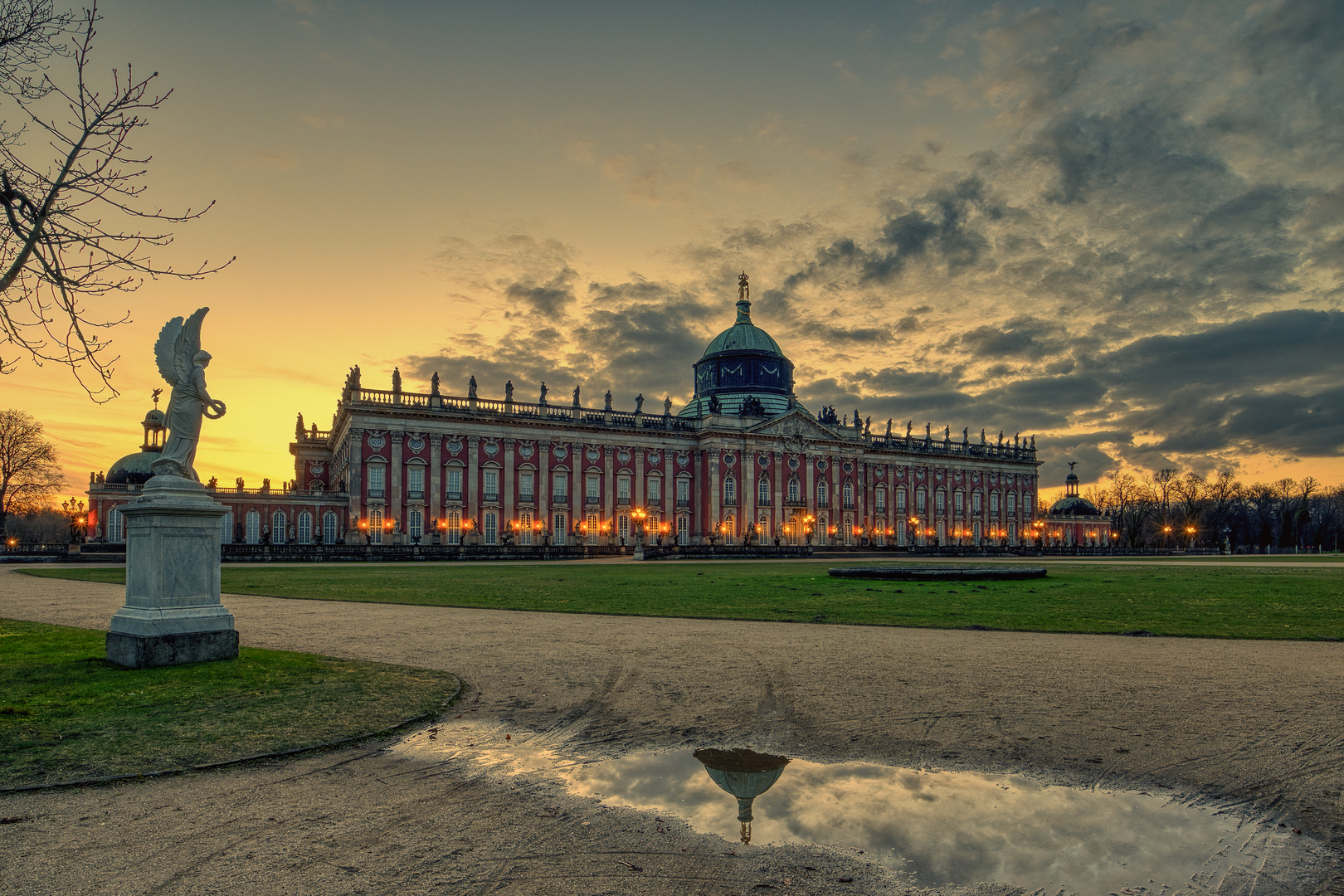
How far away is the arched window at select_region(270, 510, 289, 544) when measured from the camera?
6300cm

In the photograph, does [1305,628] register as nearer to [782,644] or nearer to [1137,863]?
[782,644]

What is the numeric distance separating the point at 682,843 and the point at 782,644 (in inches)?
344

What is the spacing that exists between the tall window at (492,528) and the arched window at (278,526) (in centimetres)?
1624

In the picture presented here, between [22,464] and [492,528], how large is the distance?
133 feet

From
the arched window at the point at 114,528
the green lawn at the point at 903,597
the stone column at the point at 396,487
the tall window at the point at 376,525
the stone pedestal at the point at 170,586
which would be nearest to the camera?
the stone pedestal at the point at 170,586

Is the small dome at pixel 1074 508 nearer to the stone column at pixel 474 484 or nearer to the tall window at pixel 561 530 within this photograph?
the tall window at pixel 561 530

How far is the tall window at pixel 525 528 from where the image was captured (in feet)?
236

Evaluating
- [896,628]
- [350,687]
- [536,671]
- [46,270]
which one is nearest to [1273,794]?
[536,671]

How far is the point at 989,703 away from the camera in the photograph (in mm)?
9062

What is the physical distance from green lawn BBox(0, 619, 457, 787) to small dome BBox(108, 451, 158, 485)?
62.9m

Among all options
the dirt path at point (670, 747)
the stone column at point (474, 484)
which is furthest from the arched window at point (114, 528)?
the dirt path at point (670, 747)

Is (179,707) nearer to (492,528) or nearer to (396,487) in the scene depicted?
(396,487)

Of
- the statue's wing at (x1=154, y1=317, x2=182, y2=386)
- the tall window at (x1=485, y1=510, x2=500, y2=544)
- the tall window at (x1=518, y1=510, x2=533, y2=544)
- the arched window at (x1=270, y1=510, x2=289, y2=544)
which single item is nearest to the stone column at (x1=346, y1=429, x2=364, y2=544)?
the arched window at (x1=270, y1=510, x2=289, y2=544)

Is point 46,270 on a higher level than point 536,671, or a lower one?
higher
